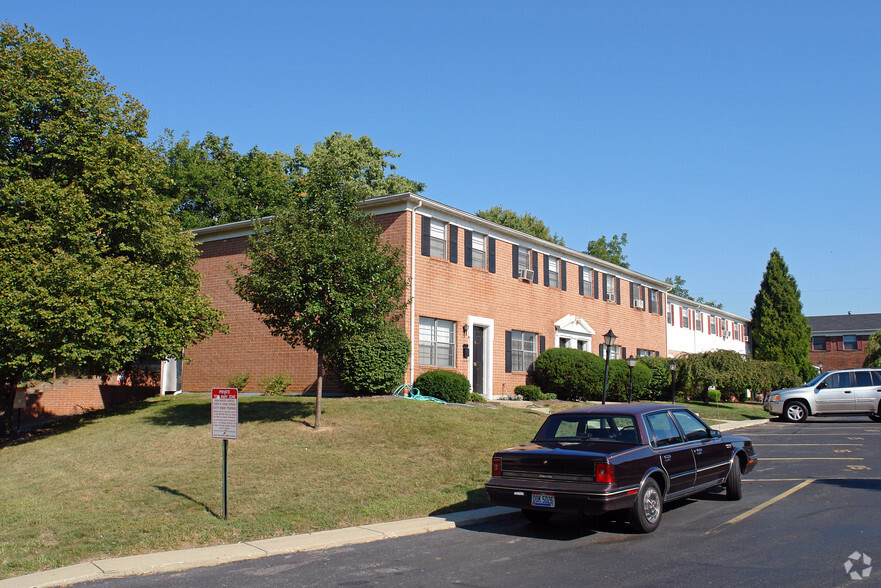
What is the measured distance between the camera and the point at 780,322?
51781mm

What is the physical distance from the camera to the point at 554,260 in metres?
28.7

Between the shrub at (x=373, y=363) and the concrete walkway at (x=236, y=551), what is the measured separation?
31.6 ft

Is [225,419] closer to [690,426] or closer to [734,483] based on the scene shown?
[690,426]

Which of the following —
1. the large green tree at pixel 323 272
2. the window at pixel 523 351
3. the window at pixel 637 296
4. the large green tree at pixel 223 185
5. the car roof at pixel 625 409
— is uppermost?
the large green tree at pixel 223 185

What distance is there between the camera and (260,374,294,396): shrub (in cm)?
2183

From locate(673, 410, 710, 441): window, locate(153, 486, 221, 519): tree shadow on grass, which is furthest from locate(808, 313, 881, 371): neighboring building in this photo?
locate(153, 486, 221, 519): tree shadow on grass

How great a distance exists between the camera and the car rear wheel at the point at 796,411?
25.5 m

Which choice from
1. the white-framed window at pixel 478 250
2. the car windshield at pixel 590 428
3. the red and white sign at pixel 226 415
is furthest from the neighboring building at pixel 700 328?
the red and white sign at pixel 226 415

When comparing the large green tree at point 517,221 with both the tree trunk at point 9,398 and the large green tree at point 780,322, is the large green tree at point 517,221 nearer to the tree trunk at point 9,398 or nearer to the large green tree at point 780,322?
the large green tree at point 780,322

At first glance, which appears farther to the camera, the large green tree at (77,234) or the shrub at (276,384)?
the shrub at (276,384)

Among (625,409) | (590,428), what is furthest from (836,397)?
(590,428)

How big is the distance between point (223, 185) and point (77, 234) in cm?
2393

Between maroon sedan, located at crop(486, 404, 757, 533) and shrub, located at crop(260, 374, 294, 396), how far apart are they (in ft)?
46.3

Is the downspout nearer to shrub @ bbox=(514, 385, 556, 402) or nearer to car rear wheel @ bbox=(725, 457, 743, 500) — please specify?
shrub @ bbox=(514, 385, 556, 402)
